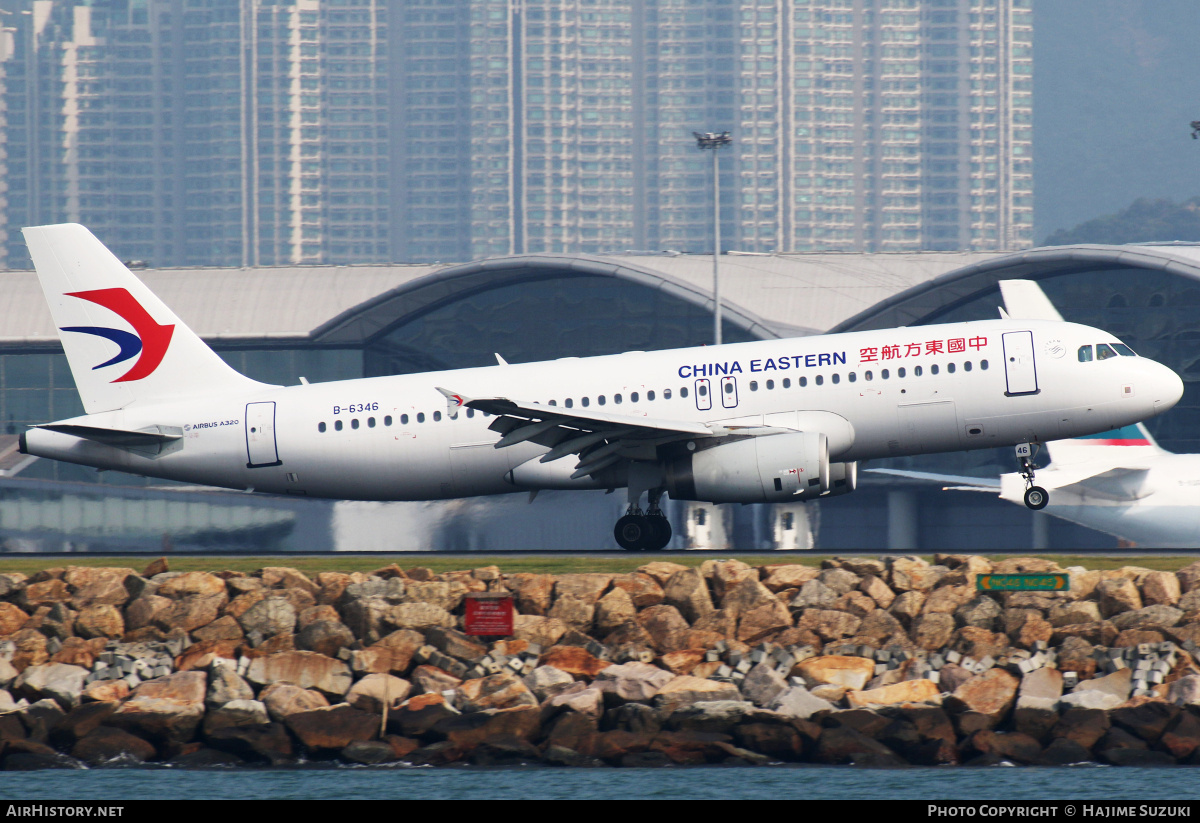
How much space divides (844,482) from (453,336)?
111 feet

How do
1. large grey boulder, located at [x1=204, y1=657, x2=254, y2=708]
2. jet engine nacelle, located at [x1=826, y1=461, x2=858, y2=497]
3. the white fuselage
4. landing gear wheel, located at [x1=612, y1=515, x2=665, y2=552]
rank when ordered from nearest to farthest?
large grey boulder, located at [x1=204, y1=657, x2=254, y2=708], the white fuselage, jet engine nacelle, located at [x1=826, y1=461, x2=858, y2=497], landing gear wheel, located at [x1=612, y1=515, x2=665, y2=552]

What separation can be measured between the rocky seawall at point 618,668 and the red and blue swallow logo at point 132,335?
22.4 feet

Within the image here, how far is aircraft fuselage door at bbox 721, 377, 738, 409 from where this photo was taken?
32.0 metres

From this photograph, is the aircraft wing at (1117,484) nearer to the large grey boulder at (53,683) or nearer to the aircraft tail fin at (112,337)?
the aircraft tail fin at (112,337)

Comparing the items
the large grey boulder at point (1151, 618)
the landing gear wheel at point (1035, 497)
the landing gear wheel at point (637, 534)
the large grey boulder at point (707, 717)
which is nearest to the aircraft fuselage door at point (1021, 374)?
the landing gear wheel at point (1035, 497)

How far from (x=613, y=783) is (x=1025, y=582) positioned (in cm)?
860

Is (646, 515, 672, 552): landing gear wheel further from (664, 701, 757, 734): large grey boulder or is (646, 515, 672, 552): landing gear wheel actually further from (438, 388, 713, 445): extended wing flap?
(664, 701, 757, 734): large grey boulder

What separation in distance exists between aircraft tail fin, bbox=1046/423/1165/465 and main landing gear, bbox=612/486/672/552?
688 inches

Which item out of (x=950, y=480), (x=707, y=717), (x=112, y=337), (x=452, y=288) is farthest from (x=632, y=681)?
(x=452, y=288)

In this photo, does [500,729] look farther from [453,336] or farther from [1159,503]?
[453,336]

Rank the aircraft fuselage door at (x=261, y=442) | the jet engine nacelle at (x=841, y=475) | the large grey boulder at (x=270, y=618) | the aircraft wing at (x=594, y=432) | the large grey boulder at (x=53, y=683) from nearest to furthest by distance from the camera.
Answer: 1. the large grey boulder at (x=53, y=683)
2. the large grey boulder at (x=270, y=618)
3. the aircraft wing at (x=594, y=432)
4. the jet engine nacelle at (x=841, y=475)
5. the aircraft fuselage door at (x=261, y=442)

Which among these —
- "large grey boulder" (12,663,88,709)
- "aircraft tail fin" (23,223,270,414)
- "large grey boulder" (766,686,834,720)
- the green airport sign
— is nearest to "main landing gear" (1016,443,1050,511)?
the green airport sign

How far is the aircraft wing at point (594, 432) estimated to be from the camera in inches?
1188

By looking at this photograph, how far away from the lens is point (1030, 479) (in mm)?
32000
